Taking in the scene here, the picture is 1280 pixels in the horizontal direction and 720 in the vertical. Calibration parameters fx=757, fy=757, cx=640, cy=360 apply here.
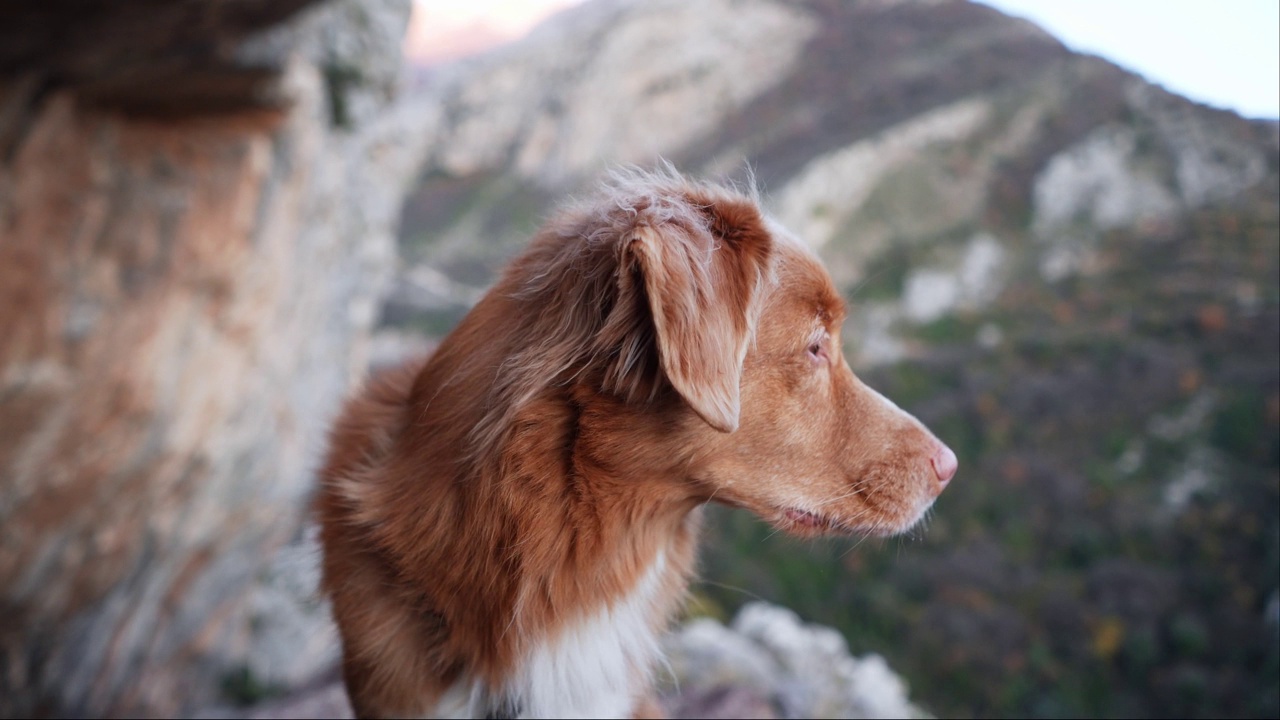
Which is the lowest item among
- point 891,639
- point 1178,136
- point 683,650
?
point 891,639

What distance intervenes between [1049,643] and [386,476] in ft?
21.4

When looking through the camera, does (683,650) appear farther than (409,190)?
No

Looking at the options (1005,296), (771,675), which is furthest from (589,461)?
(1005,296)

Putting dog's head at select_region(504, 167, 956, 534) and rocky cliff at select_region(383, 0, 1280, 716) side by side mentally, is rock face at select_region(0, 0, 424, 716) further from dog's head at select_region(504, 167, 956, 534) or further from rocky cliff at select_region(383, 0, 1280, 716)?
rocky cliff at select_region(383, 0, 1280, 716)

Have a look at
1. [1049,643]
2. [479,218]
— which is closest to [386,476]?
[1049,643]

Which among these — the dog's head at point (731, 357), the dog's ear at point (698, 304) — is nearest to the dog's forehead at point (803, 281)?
the dog's head at point (731, 357)

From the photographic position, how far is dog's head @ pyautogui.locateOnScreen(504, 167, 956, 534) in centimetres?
167

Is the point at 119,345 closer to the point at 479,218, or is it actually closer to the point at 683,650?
the point at 683,650

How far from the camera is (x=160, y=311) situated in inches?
178

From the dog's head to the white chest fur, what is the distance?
45cm

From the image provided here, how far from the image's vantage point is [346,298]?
25.1 ft

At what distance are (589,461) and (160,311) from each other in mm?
3784

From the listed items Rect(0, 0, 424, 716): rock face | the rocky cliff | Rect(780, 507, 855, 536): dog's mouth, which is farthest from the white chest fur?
Rect(0, 0, 424, 716): rock face

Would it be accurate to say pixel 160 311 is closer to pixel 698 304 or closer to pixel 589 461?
pixel 589 461
